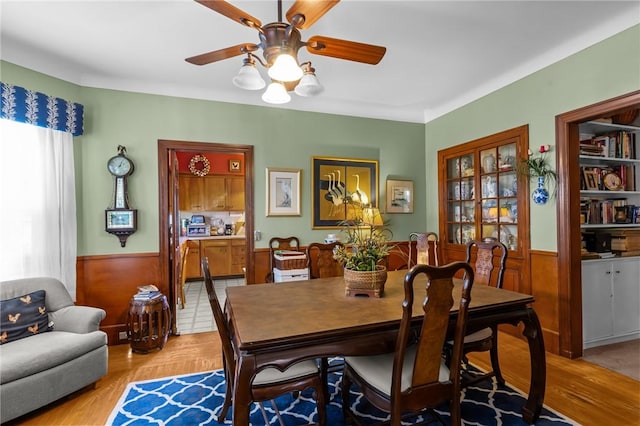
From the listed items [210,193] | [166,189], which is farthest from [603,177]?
[210,193]

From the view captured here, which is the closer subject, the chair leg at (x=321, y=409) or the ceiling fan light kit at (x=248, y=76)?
the chair leg at (x=321, y=409)

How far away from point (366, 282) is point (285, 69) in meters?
1.32

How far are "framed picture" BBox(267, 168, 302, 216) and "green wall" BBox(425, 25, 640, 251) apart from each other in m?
2.16

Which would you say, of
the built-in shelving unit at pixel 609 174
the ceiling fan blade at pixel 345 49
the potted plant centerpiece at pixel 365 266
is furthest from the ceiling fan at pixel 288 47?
the built-in shelving unit at pixel 609 174

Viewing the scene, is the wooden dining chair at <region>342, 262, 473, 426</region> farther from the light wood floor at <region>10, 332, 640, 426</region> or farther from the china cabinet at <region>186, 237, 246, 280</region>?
the china cabinet at <region>186, 237, 246, 280</region>

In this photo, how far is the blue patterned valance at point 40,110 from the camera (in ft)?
8.60

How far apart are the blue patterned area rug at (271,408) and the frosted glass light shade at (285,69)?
2.10m

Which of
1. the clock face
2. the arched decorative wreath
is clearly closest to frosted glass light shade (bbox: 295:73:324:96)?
the clock face

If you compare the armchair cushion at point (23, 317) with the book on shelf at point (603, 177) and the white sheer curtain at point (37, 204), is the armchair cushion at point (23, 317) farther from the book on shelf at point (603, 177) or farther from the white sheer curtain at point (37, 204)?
the book on shelf at point (603, 177)

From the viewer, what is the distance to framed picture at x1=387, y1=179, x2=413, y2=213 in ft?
14.7

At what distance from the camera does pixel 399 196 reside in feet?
14.9

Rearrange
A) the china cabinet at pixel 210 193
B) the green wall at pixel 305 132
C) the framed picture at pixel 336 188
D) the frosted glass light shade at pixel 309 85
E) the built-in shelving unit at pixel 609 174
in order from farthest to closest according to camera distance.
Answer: the china cabinet at pixel 210 193 → the framed picture at pixel 336 188 → the built-in shelving unit at pixel 609 174 → the green wall at pixel 305 132 → the frosted glass light shade at pixel 309 85

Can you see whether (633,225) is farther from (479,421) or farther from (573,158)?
(479,421)

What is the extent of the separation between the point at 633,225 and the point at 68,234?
5.69 meters
